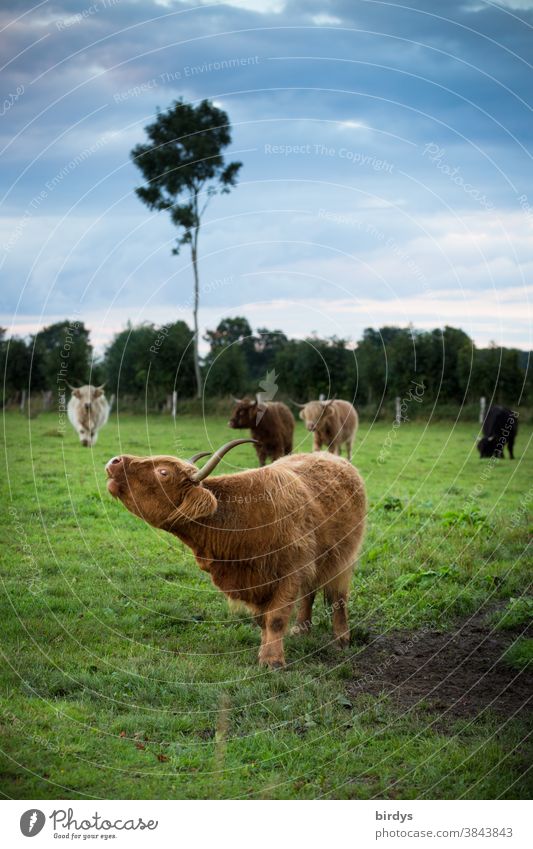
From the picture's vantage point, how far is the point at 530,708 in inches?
227

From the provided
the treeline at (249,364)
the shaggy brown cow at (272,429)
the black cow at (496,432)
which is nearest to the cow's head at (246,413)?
the shaggy brown cow at (272,429)

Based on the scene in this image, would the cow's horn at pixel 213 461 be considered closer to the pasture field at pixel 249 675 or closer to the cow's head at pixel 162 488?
the cow's head at pixel 162 488

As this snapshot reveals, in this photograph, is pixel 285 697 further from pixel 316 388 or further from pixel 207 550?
pixel 316 388

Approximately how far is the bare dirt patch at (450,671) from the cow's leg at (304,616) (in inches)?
24.3

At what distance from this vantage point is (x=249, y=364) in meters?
10.0

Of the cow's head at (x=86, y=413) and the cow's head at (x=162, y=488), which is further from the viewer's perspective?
the cow's head at (x=86, y=413)

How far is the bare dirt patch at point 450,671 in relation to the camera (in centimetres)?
586

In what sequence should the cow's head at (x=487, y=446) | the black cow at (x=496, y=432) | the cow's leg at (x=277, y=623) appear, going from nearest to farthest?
the cow's leg at (x=277, y=623) → the black cow at (x=496, y=432) → the cow's head at (x=487, y=446)

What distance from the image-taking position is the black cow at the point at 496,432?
19052 mm

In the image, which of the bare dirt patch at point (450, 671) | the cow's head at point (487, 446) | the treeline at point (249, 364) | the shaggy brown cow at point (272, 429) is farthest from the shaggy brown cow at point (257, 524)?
the cow's head at point (487, 446)

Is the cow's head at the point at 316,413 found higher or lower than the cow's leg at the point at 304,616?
higher
